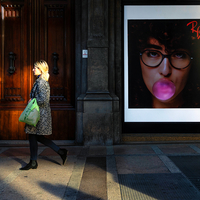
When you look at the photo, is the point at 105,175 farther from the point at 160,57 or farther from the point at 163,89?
the point at 160,57

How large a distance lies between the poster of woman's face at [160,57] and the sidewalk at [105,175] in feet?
4.45

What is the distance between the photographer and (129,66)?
6512 millimetres

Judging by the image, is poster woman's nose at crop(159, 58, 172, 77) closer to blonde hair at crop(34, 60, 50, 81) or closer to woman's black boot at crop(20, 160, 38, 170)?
blonde hair at crop(34, 60, 50, 81)

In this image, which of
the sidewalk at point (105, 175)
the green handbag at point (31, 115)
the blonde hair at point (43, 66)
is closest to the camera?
the sidewalk at point (105, 175)

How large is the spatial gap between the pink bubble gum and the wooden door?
238 centimetres

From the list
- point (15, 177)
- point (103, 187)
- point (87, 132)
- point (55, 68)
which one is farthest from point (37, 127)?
point (55, 68)

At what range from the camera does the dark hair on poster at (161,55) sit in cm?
651

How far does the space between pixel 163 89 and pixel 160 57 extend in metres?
0.91

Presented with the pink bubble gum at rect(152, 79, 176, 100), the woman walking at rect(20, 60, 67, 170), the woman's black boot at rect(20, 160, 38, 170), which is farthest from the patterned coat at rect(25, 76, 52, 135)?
the pink bubble gum at rect(152, 79, 176, 100)

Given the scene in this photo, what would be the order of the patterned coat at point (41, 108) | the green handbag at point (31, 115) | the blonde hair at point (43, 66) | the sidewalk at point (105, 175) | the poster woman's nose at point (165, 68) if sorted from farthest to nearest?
the poster woman's nose at point (165, 68), the blonde hair at point (43, 66), the patterned coat at point (41, 108), the green handbag at point (31, 115), the sidewalk at point (105, 175)

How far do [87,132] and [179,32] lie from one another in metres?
3.80

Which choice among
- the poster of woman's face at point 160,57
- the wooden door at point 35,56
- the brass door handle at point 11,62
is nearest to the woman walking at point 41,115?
the wooden door at point 35,56

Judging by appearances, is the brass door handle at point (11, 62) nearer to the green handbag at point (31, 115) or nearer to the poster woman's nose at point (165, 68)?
the green handbag at point (31, 115)

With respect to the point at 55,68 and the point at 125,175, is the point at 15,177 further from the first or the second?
the point at 55,68
